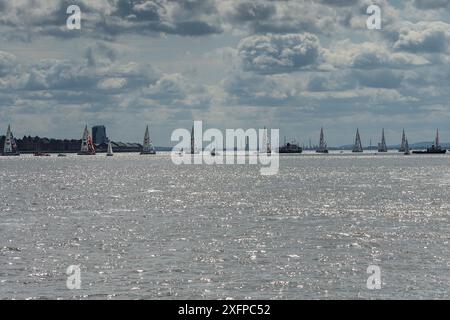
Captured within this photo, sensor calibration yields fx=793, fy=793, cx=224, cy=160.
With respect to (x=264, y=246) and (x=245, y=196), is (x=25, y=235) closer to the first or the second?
(x=264, y=246)

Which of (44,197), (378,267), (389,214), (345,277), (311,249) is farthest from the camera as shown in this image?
(44,197)

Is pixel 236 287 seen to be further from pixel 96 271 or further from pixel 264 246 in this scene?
pixel 264 246

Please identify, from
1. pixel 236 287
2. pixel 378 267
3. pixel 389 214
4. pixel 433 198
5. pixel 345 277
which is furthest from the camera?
pixel 433 198

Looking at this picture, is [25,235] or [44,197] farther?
[44,197]

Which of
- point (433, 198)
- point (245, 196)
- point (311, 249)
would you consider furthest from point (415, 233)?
point (245, 196)

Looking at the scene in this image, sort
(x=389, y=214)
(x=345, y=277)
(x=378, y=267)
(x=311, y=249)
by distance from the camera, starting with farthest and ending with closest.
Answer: (x=389, y=214) < (x=311, y=249) < (x=378, y=267) < (x=345, y=277)

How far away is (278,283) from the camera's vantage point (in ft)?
149

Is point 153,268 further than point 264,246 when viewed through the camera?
No

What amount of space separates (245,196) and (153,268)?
76223mm

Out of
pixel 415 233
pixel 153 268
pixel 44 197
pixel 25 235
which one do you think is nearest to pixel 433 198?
pixel 415 233

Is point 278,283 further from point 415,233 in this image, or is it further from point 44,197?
point 44,197

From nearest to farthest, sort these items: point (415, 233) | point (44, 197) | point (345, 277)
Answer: point (345, 277) < point (415, 233) < point (44, 197)

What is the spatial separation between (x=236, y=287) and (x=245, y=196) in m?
82.0

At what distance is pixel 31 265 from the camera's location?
52.3 meters
